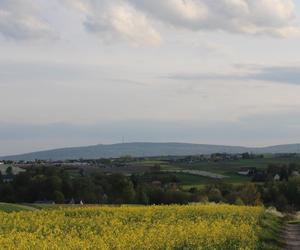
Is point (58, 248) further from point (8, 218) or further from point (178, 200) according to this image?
point (178, 200)

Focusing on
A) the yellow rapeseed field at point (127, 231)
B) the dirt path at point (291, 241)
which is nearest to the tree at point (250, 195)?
the yellow rapeseed field at point (127, 231)

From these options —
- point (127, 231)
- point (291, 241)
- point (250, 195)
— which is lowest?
point (250, 195)

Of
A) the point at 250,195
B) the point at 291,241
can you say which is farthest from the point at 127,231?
the point at 250,195

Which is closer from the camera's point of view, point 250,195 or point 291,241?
point 291,241

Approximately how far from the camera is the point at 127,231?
79.4 feet

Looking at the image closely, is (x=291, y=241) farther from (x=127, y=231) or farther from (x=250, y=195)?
(x=250, y=195)

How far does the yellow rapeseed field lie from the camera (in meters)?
18.5

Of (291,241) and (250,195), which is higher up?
(291,241)

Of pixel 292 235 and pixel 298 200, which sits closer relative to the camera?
pixel 292 235

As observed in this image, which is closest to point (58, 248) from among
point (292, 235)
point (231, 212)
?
point (292, 235)

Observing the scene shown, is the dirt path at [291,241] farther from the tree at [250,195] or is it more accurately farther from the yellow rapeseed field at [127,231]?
the tree at [250,195]

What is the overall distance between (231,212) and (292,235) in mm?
6902

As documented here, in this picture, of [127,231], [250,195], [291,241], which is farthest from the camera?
[250,195]

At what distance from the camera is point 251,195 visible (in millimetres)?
81188
